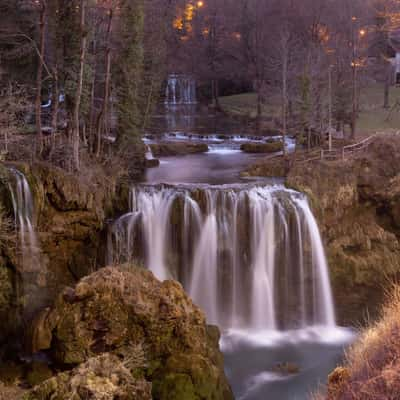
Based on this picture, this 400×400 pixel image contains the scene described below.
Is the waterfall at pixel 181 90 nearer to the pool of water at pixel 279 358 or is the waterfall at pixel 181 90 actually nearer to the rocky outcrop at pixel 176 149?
the rocky outcrop at pixel 176 149

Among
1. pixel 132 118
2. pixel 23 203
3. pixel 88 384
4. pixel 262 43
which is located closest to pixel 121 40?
pixel 132 118

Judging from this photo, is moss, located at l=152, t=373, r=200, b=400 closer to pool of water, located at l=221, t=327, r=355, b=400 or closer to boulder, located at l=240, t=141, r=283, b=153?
pool of water, located at l=221, t=327, r=355, b=400

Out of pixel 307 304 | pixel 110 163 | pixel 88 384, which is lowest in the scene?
pixel 307 304

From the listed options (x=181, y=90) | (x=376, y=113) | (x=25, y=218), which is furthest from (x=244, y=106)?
(x=25, y=218)

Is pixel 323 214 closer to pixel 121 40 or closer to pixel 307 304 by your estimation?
pixel 307 304

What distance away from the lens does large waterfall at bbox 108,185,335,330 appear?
50.3ft

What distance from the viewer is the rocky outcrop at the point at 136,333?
10.2m

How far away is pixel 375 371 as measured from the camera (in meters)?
6.84

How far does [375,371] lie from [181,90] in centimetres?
4495

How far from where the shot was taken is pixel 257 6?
48062 millimetres

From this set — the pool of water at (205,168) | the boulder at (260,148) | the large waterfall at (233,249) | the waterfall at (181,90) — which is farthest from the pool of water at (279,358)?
the waterfall at (181,90)

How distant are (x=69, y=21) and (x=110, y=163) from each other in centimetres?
465

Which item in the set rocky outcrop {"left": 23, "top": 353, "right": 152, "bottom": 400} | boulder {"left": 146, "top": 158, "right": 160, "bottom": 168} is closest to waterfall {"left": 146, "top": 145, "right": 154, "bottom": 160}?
boulder {"left": 146, "top": 158, "right": 160, "bottom": 168}

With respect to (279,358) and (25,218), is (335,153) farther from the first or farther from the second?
(25,218)
